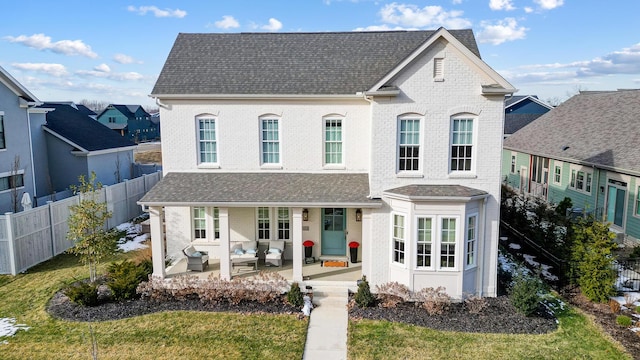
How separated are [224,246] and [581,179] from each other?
20.9 metres

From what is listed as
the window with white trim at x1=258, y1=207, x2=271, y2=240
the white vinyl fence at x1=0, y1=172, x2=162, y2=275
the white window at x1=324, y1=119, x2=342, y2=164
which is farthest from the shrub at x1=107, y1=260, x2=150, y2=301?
the white window at x1=324, y1=119, x2=342, y2=164

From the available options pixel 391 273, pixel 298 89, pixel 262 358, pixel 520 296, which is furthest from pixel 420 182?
pixel 262 358

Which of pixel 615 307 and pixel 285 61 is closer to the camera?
pixel 615 307

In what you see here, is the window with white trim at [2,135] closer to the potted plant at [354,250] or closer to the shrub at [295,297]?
the shrub at [295,297]

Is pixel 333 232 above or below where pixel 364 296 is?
above

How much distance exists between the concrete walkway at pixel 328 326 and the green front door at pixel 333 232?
270 cm

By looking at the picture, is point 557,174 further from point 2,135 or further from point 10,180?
point 2,135

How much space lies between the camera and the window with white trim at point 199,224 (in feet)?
56.3

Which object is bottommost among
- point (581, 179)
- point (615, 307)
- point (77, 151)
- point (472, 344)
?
point (472, 344)

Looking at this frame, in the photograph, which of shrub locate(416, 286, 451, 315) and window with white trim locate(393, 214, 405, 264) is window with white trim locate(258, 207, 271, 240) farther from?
shrub locate(416, 286, 451, 315)

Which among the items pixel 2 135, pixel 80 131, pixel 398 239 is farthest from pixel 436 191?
pixel 80 131

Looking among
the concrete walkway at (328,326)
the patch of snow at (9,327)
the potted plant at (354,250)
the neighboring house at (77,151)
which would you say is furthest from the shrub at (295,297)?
the neighboring house at (77,151)

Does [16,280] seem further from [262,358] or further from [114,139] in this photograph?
[114,139]

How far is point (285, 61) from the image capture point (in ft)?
55.7
